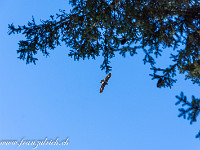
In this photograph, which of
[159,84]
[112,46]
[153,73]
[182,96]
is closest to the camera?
[182,96]

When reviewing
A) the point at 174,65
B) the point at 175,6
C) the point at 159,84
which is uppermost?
the point at 175,6

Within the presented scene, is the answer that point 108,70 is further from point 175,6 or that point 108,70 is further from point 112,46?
point 175,6

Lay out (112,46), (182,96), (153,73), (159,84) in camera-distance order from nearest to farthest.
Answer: (182,96) < (153,73) < (159,84) < (112,46)

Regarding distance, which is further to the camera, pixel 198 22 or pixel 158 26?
pixel 158 26

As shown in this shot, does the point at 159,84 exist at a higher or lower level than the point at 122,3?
lower

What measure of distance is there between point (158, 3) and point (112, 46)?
2874 mm

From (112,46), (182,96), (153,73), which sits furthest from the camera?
(112,46)

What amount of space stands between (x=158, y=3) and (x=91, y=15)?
2.84 meters

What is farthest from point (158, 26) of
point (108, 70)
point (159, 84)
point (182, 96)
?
point (182, 96)

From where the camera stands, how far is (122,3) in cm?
876

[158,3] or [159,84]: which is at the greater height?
[158,3]

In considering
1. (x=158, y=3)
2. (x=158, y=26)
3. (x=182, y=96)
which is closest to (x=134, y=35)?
(x=158, y=26)

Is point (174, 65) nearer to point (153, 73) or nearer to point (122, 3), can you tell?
point (153, 73)

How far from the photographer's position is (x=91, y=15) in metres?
8.34
